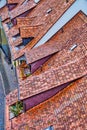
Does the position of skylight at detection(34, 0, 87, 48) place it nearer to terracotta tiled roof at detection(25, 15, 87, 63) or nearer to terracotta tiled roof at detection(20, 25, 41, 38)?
terracotta tiled roof at detection(25, 15, 87, 63)

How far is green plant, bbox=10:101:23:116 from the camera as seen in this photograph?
28.0 meters

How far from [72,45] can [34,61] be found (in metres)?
4.10

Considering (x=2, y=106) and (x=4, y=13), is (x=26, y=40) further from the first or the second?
(x=4, y=13)

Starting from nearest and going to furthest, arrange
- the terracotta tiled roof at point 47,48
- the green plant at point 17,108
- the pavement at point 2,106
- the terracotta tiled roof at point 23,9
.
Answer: the green plant at point 17,108, the terracotta tiled roof at point 47,48, the pavement at point 2,106, the terracotta tiled roof at point 23,9

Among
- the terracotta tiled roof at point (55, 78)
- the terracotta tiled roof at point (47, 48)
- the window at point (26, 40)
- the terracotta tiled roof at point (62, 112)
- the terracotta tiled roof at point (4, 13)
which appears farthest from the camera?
the terracotta tiled roof at point (4, 13)

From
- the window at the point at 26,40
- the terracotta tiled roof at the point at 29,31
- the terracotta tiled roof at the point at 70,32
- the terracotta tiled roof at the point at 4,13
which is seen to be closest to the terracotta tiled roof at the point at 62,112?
the terracotta tiled roof at the point at 70,32

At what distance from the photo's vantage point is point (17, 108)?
28406mm

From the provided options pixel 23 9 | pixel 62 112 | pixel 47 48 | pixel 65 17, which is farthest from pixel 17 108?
pixel 23 9

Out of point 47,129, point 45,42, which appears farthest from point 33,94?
point 45,42

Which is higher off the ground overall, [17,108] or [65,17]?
[17,108]

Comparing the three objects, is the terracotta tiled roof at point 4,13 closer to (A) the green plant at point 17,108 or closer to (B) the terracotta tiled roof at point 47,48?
(B) the terracotta tiled roof at point 47,48

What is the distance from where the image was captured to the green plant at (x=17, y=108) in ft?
91.9

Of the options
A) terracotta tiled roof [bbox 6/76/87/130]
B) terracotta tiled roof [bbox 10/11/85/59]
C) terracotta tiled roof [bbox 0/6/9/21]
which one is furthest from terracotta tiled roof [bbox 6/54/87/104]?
terracotta tiled roof [bbox 0/6/9/21]

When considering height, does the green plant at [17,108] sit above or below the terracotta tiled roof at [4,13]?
above
